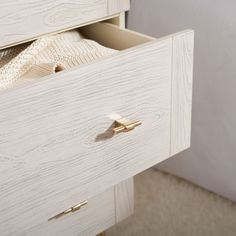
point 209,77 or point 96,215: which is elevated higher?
point 209,77

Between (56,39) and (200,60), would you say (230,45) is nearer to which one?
(200,60)

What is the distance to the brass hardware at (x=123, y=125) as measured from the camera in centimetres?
69

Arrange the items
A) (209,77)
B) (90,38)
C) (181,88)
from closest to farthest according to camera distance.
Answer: (181,88)
(90,38)
(209,77)

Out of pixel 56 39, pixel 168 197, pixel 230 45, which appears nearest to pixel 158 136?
pixel 56 39

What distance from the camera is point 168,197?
1243mm

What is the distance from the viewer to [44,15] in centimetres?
76

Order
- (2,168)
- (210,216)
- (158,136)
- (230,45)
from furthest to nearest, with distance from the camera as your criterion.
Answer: (210,216) → (230,45) → (158,136) → (2,168)

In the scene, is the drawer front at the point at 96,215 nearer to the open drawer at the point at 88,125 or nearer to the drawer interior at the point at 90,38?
the open drawer at the point at 88,125

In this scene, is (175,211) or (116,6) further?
(175,211)

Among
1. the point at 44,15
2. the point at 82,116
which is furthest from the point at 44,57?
the point at 82,116

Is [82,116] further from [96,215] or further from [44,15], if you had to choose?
[96,215]

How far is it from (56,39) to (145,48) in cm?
21

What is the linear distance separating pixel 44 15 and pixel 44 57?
2.8 inches

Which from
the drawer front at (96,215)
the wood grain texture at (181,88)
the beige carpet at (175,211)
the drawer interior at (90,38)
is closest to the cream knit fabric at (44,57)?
the drawer interior at (90,38)
